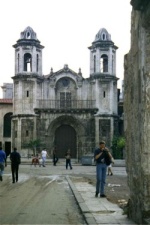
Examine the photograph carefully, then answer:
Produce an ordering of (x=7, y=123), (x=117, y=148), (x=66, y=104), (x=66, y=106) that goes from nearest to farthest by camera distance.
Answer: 1. (x=117, y=148)
2. (x=66, y=106)
3. (x=66, y=104)
4. (x=7, y=123)

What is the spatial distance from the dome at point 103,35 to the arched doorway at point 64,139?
34.7 feet

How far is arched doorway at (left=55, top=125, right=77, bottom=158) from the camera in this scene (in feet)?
170

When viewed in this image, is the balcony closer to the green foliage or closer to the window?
the window

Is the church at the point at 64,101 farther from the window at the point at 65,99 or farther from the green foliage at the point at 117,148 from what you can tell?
the green foliage at the point at 117,148

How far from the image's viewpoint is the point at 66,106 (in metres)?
52.0

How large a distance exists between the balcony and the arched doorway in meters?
2.12

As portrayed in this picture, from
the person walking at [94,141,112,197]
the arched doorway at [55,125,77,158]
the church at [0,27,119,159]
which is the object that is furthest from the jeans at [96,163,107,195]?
the arched doorway at [55,125,77,158]

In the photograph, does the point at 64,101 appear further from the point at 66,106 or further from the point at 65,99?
the point at 66,106

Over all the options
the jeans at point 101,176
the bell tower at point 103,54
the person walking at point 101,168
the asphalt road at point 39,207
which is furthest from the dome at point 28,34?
the jeans at point 101,176

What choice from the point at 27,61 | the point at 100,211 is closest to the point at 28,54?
the point at 27,61

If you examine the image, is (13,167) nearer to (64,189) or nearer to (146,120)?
(64,189)

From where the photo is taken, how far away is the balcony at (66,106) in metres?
51.3

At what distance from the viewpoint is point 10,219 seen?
10.2 metres

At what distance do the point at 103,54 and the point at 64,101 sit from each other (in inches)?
270
